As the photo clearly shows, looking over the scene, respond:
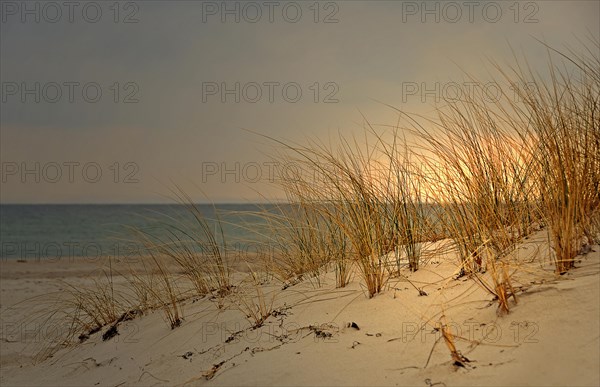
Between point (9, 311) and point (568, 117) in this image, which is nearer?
point (568, 117)

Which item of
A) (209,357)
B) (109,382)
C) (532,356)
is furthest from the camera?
(109,382)

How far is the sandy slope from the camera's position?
6.24ft

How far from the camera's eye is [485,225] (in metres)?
2.84

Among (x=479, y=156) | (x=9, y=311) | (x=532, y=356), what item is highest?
(x=479, y=156)

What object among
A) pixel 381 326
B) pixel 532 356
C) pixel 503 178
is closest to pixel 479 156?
pixel 503 178

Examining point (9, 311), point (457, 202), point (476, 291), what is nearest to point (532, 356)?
point (476, 291)

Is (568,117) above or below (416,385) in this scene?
above

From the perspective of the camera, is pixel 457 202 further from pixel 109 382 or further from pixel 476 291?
pixel 109 382

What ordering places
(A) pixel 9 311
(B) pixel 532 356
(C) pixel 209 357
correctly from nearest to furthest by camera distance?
(B) pixel 532 356 < (C) pixel 209 357 < (A) pixel 9 311

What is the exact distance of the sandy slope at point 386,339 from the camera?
1.90 metres

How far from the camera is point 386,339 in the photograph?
2271mm

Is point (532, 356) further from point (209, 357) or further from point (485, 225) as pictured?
point (209, 357)

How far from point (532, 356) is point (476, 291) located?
555mm

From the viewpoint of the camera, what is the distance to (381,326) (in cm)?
238
